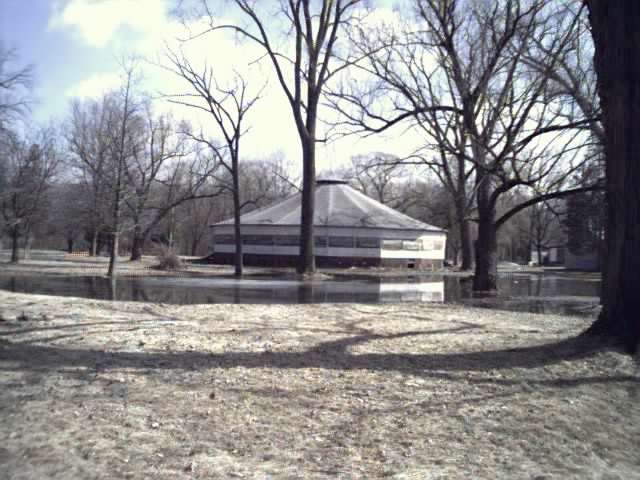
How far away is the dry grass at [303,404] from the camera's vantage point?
13.4 ft

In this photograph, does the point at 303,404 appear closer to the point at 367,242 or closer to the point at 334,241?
the point at 334,241

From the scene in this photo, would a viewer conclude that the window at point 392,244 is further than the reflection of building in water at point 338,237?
Yes

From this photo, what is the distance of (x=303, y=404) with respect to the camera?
528 centimetres

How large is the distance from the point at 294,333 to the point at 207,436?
4286mm

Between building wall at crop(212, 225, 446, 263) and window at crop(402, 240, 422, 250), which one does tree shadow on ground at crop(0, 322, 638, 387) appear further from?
window at crop(402, 240, 422, 250)

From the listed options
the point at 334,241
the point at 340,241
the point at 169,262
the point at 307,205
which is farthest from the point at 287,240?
the point at 307,205

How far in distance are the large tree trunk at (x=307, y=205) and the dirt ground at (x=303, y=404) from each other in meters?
19.2

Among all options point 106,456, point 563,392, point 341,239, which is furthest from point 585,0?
point 341,239

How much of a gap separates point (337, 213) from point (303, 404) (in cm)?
3688

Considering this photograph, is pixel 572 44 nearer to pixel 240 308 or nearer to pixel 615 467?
pixel 240 308

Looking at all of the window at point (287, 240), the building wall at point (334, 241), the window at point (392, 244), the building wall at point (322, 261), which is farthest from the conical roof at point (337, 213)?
the building wall at point (322, 261)

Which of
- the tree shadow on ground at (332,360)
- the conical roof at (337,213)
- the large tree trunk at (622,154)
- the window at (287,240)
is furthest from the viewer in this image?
the conical roof at (337,213)

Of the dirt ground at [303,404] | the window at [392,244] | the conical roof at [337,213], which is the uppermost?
the conical roof at [337,213]

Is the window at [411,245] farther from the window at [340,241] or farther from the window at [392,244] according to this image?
the window at [340,241]
